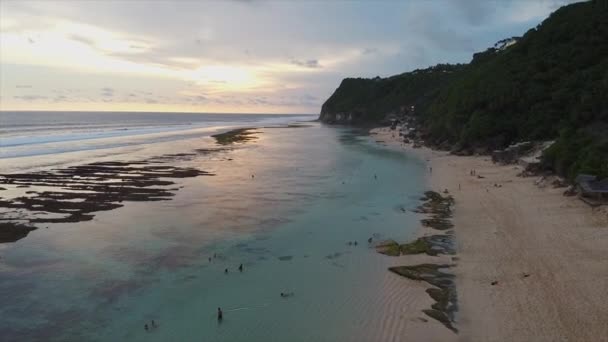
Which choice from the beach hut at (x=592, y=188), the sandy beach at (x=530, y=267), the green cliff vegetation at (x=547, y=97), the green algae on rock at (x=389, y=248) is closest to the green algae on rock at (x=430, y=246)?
the green algae on rock at (x=389, y=248)

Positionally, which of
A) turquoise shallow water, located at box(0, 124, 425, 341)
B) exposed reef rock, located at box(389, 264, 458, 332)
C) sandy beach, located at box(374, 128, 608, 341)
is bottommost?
turquoise shallow water, located at box(0, 124, 425, 341)

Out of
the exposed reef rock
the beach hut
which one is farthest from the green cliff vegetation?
the exposed reef rock

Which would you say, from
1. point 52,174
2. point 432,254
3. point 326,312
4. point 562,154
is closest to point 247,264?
point 326,312

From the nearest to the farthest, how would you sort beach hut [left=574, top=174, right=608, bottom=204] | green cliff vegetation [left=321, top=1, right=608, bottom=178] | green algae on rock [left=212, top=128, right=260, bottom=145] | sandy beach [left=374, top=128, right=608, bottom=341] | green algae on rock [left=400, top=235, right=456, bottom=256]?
sandy beach [left=374, top=128, right=608, bottom=341] → green algae on rock [left=400, top=235, right=456, bottom=256] → beach hut [left=574, top=174, right=608, bottom=204] → green cliff vegetation [left=321, top=1, right=608, bottom=178] → green algae on rock [left=212, top=128, right=260, bottom=145]

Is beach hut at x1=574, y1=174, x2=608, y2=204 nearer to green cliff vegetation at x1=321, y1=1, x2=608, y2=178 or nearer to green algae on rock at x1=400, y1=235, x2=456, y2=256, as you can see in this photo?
green cliff vegetation at x1=321, y1=1, x2=608, y2=178

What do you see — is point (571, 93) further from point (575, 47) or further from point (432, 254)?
point (432, 254)

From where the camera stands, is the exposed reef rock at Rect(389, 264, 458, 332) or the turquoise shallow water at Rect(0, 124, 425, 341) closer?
the turquoise shallow water at Rect(0, 124, 425, 341)
